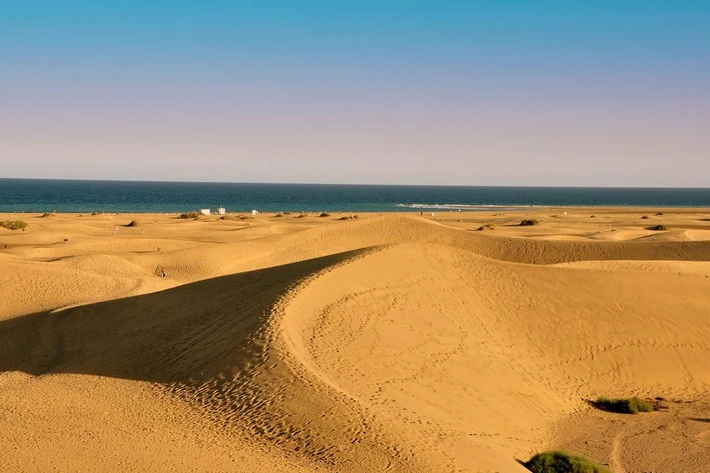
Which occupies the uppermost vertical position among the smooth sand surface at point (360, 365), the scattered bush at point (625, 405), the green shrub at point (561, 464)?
the smooth sand surface at point (360, 365)

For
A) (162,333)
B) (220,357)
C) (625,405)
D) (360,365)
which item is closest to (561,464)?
(360,365)

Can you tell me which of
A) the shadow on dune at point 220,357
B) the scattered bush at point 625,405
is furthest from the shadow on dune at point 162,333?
the scattered bush at point 625,405

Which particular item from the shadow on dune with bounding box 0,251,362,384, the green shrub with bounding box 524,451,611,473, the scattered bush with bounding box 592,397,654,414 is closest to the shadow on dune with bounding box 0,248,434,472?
the shadow on dune with bounding box 0,251,362,384

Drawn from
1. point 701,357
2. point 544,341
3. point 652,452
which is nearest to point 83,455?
point 652,452

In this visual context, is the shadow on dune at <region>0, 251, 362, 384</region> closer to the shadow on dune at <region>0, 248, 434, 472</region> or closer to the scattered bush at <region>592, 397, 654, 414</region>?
the shadow on dune at <region>0, 248, 434, 472</region>

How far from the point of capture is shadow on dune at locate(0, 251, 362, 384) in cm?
1689

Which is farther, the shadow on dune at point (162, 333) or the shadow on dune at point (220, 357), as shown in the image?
the shadow on dune at point (162, 333)

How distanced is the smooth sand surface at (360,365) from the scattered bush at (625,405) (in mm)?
252

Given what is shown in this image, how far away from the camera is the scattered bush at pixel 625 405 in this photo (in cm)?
1814

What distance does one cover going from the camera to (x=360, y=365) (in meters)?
16.0

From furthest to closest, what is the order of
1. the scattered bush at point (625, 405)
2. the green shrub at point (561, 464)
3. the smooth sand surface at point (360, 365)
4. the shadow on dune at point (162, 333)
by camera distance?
the scattered bush at point (625, 405) → the shadow on dune at point (162, 333) → the green shrub at point (561, 464) → the smooth sand surface at point (360, 365)

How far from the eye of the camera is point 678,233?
48.9 metres

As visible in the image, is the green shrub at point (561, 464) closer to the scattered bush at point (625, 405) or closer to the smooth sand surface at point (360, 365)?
the smooth sand surface at point (360, 365)

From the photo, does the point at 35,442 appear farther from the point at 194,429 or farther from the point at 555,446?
the point at 555,446
